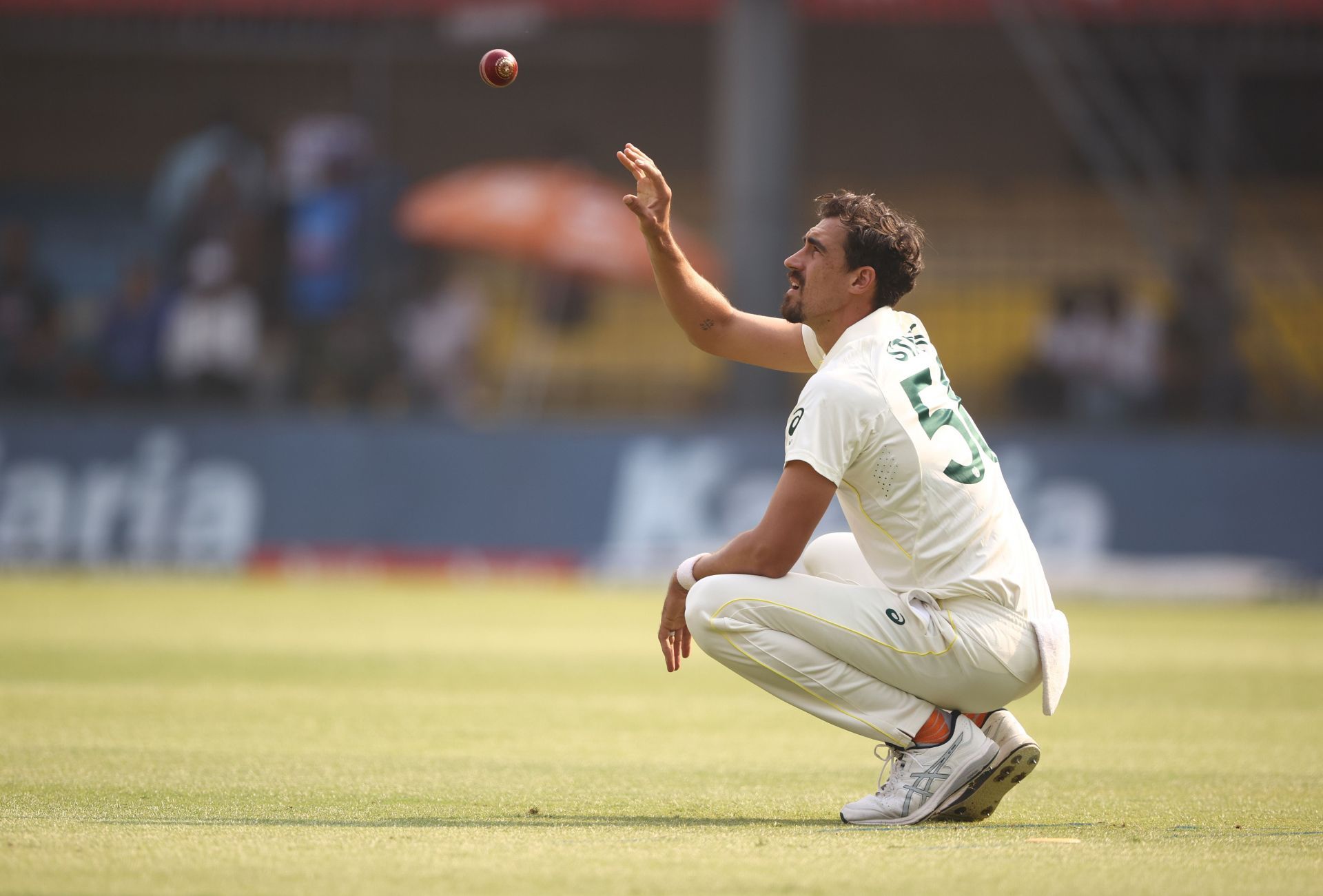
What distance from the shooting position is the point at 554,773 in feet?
20.3

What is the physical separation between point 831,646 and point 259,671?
5056 mm

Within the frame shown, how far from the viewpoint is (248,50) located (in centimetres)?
2264

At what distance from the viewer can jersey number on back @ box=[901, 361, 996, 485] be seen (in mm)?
5301

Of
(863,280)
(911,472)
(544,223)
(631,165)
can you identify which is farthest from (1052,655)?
(544,223)

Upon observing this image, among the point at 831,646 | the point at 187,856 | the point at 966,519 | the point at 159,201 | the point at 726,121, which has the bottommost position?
the point at 187,856

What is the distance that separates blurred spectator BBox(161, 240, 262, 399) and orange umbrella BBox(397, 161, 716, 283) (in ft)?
6.96

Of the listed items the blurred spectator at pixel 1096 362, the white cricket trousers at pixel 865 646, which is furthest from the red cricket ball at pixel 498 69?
the blurred spectator at pixel 1096 362

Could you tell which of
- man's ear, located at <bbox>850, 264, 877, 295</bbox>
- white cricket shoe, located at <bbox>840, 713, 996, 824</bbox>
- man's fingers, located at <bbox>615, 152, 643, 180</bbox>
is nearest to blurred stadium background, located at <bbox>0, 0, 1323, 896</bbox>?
white cricket shoe, located at <bbox>840, 713, 996, 824</bbox>

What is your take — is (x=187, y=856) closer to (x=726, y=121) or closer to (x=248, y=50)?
(x=726, y=121)

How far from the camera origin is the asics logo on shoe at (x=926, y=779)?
17.1ft

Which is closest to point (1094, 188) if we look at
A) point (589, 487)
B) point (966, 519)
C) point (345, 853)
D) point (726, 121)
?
point (726, 121)

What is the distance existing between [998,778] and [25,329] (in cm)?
1603

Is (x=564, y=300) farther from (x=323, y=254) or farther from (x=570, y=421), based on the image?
(x=570, y=421)

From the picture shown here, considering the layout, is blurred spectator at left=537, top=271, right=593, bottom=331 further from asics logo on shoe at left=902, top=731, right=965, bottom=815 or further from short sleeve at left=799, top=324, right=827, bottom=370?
asics logo on shoe at left=902, top=731, right=965, bottom=815
